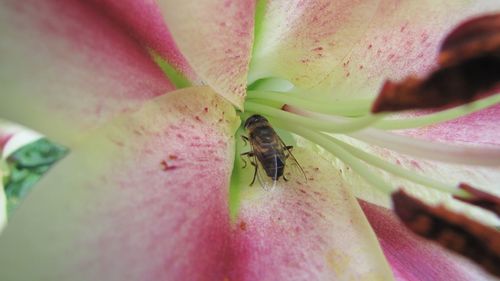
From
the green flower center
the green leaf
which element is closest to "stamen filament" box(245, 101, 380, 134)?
the green flower center

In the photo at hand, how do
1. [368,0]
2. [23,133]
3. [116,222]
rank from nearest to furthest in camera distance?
1. [116,222]
2. [368,0]
3. [23,133]

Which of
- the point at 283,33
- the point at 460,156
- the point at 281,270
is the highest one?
the point at 283,33

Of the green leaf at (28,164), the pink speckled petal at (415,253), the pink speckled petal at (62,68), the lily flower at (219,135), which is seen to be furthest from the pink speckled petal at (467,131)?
the green leaf at (28,164)

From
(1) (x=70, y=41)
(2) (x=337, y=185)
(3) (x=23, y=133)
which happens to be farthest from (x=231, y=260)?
(3) (x=23, y=133)

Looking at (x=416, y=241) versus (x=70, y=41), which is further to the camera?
(x=416, y=241)

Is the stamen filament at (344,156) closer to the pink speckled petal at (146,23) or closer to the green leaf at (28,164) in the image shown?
the pink speckled petal at (146,23)

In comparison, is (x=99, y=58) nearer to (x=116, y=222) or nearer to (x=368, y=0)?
(x=116, y=222)

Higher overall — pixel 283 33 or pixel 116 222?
pixel 283 33

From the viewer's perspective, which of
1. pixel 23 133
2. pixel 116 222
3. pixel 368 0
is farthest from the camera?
pixel 23 133
